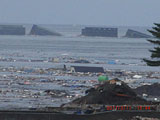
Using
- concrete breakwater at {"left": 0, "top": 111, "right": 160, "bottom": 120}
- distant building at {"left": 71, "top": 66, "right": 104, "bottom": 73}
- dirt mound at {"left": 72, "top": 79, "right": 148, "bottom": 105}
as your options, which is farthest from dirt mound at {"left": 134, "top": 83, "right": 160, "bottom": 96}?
distant building at {"left": 71, "top": 66, "right": 104, "bottom": 73}

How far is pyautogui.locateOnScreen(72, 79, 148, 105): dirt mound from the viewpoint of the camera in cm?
4194

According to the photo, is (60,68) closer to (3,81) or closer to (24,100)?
(3,81)

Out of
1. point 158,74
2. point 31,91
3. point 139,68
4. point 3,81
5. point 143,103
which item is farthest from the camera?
point 139,68

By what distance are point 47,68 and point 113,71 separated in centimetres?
587

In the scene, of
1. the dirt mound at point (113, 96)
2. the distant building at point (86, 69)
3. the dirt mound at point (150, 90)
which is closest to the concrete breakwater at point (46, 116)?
the dirt mound at point (113, 96)

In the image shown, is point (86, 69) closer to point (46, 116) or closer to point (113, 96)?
point (113, 96)

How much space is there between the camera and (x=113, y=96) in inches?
1661

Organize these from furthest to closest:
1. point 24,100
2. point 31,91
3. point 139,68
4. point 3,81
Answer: point 139,68
point 3,81
point 31,91
point 24,100

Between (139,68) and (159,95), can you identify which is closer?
(159,95)

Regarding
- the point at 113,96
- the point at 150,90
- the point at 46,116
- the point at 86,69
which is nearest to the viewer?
the point at 46,116

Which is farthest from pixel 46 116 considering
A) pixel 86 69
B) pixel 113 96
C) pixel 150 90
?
pixel 86 69

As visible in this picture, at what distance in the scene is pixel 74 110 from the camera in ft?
126

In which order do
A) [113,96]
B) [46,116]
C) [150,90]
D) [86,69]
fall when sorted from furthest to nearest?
[86,69] → [150,90] → [113,96] → [46,116]

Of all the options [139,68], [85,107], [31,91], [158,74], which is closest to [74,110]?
[85,107]
